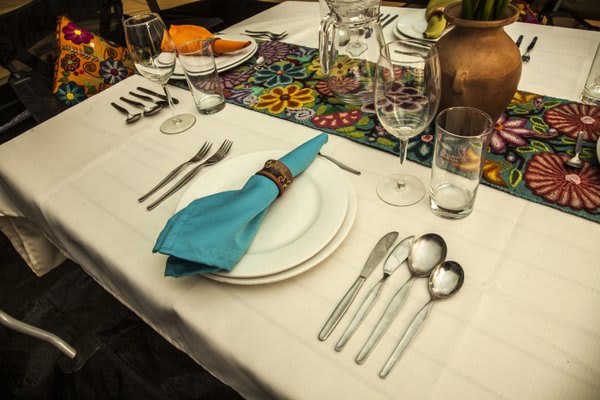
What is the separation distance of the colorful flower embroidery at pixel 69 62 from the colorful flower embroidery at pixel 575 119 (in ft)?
4.47

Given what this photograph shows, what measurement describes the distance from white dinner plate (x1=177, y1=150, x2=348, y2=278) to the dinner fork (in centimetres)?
6

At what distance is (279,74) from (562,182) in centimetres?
66

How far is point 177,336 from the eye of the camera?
55cm

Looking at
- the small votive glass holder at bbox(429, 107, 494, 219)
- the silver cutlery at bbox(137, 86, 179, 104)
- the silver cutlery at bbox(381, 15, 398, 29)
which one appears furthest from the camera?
the silver cutlery at bbox(381, 15, 398, 29)

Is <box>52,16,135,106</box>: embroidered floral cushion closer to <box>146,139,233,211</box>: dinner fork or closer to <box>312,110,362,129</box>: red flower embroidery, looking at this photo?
<box>146,139,233,211</box>: dinner fork

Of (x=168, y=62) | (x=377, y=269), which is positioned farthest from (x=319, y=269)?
(x=168, y=62)

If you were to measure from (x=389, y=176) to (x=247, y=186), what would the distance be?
A: 24 cm

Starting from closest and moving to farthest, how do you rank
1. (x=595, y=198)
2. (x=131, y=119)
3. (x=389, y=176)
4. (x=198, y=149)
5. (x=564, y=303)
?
(x=564, y=303) → (x=595, y=198) → (x=389, y=176) → (x=198, y=149) → (x=131, y=119)

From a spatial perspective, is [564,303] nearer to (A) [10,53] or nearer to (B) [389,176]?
(B) [389,176]

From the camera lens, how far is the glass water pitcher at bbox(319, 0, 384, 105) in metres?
0.78

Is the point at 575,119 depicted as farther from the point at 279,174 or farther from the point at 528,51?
the point at 279,174

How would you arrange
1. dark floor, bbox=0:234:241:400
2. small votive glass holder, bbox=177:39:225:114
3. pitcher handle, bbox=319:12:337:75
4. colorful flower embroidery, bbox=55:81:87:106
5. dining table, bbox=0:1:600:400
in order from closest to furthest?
dining table, bbox=0:1:600:400
dark floor, bbox=0:234:241:400
pitcher handle, bbox=319:12:337:75
small votive glass holder, bbox=177:39:225:114
colorful flower embroidery, bbox=55:81:87:106

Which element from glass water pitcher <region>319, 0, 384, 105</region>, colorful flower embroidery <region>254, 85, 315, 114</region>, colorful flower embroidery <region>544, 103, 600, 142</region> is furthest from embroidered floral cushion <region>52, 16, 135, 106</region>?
colorful flower embroidery <region>544, 103, 600, 142</region>

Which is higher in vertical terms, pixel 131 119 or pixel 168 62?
pixel 168 62
